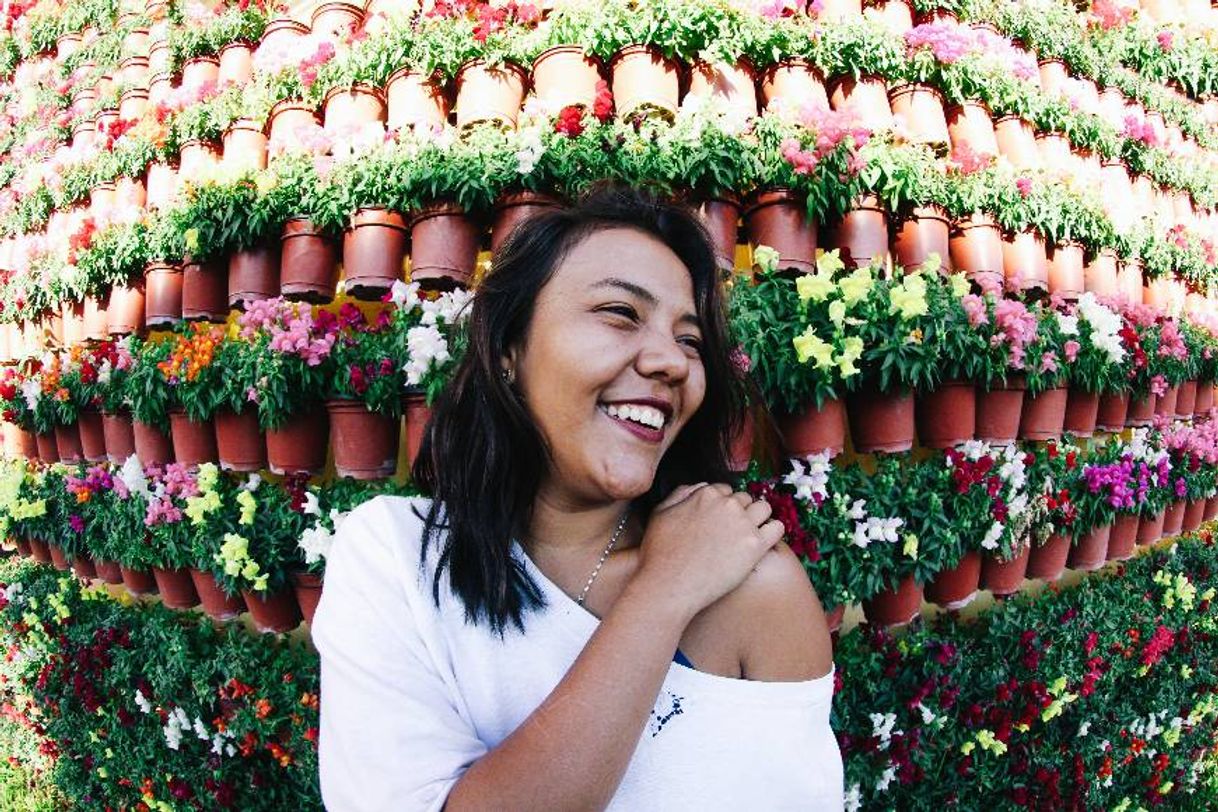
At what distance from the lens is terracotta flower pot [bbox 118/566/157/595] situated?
3199 millimetres

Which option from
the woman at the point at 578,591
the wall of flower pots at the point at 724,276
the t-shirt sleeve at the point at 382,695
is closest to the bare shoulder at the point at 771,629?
the woman at the point at 578,591

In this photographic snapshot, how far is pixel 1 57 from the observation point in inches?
184

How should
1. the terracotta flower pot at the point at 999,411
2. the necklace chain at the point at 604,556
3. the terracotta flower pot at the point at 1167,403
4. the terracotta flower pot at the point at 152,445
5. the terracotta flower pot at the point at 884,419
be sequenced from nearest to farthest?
the necklace chain at the point at 604,556, the terracotta flower pot at the point at 884,419, the terracotta flower pot at the point at 999,411, the terracotta flower pot at the point at 152,445, the terracotta flower pot at the point at 1167,403

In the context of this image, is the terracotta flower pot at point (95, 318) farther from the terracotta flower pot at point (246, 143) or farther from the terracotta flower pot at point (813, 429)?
the terracotta flower pot at point (813, 429)

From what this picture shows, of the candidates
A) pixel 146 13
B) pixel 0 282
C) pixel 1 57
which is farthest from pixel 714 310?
pixel 1 57

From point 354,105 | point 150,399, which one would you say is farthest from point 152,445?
point 354,105

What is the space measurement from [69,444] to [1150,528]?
4908 millimetres

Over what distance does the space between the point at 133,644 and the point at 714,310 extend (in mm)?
2986

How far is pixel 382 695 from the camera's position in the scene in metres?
1.20

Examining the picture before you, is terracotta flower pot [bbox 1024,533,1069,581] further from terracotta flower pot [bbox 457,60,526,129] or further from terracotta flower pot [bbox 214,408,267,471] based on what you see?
terracotta flower pot [bbox 214,408,267,471]

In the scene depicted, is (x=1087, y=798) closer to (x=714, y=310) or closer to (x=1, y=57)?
(x=714, y=310)

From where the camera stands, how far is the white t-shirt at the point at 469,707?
1.19m

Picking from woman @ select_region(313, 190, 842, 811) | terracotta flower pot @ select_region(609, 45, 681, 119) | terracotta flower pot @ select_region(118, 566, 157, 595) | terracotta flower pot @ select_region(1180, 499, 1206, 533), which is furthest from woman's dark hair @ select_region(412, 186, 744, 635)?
terracotta flower pot @ select_region(1180, 499, 1206, 533)

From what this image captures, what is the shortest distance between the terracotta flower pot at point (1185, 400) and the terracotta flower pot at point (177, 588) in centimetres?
435
